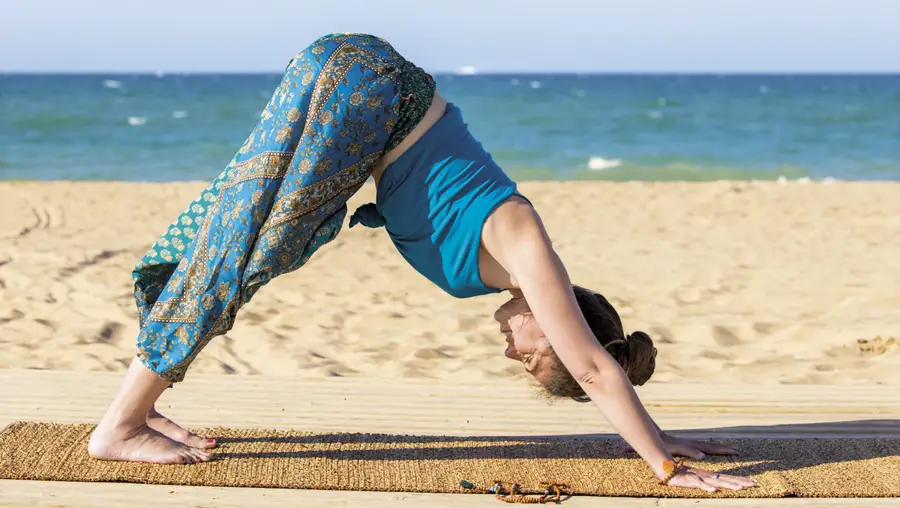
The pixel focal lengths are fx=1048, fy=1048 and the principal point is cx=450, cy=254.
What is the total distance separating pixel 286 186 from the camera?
9.05 ft

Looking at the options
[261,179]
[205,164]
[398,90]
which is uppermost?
[398,90]

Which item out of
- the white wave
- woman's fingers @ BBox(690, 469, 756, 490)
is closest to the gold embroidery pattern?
woman's fingers @ BBox(690, 469, 756, 490)

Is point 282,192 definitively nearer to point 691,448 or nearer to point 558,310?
point 558,310

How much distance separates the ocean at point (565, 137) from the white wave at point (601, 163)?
0.06 feet

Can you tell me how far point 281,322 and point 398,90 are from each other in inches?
115

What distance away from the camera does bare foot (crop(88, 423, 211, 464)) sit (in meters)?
2.95

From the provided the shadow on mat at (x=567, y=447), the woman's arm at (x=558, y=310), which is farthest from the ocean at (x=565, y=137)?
the woman's arm at (x=558, y=310)

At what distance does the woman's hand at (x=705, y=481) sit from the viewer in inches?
112

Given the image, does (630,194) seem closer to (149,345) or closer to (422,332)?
(422,332)

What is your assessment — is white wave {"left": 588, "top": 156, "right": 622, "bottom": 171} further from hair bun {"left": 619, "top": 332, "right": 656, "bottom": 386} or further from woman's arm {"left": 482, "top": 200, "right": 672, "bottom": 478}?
woman's arm {"left": 482, "top": 200, "right": 672, "bottom": 478}

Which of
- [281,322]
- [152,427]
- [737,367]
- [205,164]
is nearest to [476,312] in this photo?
[281,322]

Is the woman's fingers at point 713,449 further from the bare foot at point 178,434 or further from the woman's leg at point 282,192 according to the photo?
the bare foot at point 178,434

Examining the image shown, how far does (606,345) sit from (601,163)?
16648 millimetres

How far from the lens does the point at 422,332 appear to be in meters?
5.30
